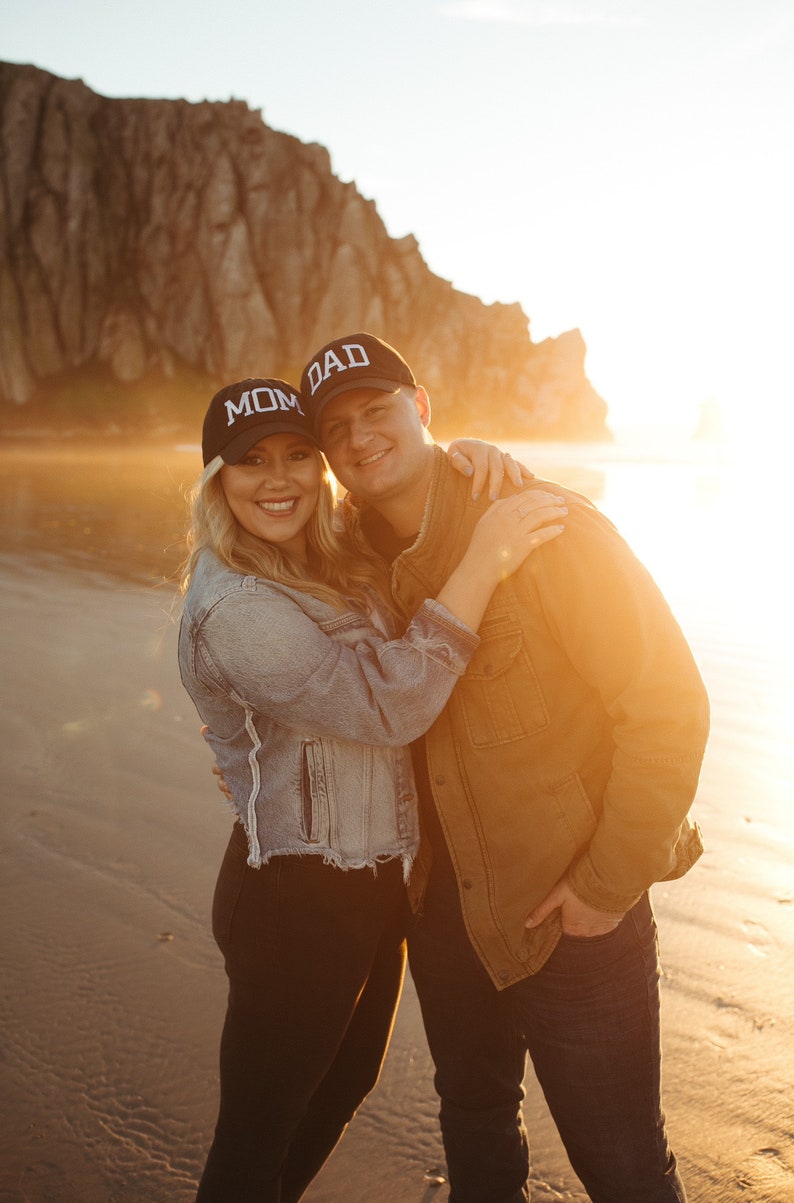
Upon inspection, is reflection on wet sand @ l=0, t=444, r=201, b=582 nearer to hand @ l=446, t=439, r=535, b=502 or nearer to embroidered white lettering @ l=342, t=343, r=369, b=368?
embroidered white lettering @ l=342, t=343, r=369, b=368

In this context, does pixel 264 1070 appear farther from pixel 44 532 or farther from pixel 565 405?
pixel 565 405

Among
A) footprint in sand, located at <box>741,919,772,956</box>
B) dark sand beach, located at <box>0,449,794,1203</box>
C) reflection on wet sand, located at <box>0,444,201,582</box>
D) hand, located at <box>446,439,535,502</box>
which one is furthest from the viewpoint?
reflection on wet sand, located at <box>0,444,201,582</box>

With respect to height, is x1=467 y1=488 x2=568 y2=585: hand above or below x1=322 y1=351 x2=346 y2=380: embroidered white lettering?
below

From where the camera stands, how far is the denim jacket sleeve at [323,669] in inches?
78.0

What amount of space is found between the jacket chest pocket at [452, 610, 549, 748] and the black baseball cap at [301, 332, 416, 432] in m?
0.78

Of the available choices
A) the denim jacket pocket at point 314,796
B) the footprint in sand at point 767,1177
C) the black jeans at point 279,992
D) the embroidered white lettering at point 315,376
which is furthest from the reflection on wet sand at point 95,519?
the footprint in sand at point 767,1177

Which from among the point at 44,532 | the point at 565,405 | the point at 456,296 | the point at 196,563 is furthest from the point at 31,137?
the point at 196,563

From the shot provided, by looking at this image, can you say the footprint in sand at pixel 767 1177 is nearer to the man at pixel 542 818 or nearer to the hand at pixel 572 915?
the man at pixel 542 818

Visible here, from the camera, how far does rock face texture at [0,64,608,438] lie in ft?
226

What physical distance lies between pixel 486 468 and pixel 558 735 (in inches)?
31.8

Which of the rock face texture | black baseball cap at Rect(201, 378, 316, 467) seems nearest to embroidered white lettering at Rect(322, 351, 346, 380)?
black baseball cap at Rect(201, 378, 316, 467)

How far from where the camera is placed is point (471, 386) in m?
83.1

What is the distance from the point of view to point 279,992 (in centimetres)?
204

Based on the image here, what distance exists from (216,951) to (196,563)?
2248mm
